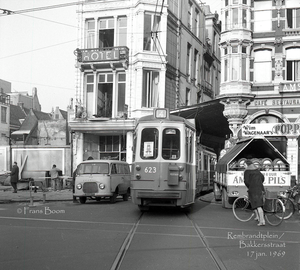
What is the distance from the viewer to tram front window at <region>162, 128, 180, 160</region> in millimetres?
13422

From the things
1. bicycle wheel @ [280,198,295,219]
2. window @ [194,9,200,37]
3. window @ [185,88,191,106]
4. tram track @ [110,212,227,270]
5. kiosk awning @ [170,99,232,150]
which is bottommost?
tram track @ [110,212,227,270]

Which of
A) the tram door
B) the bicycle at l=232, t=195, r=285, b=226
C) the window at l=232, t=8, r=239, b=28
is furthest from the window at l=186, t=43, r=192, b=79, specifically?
the bicycle at l=232, t=195, r=285, b=226

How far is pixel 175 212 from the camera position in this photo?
48.4ft

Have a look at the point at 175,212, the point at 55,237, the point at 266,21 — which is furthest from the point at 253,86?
the point at 55,237

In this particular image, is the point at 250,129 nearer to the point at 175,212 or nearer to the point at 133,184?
the point at 175,212

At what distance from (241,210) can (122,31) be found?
20359 millimetres

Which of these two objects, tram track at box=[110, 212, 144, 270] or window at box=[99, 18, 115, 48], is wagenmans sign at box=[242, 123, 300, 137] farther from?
window at box=[99, 18, 115, 48]

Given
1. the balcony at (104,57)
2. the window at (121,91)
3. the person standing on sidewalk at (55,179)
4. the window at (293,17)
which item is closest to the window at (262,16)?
the window at (293,17)

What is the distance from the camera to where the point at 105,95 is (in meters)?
31.0

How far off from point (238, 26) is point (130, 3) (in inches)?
300

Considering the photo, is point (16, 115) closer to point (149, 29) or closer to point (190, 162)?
point (149, 29)

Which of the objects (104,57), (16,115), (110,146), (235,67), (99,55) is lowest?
(110,146)

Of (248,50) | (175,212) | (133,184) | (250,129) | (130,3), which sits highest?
(130,3)

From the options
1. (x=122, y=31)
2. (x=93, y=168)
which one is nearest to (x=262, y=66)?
(x=122, y=31)
